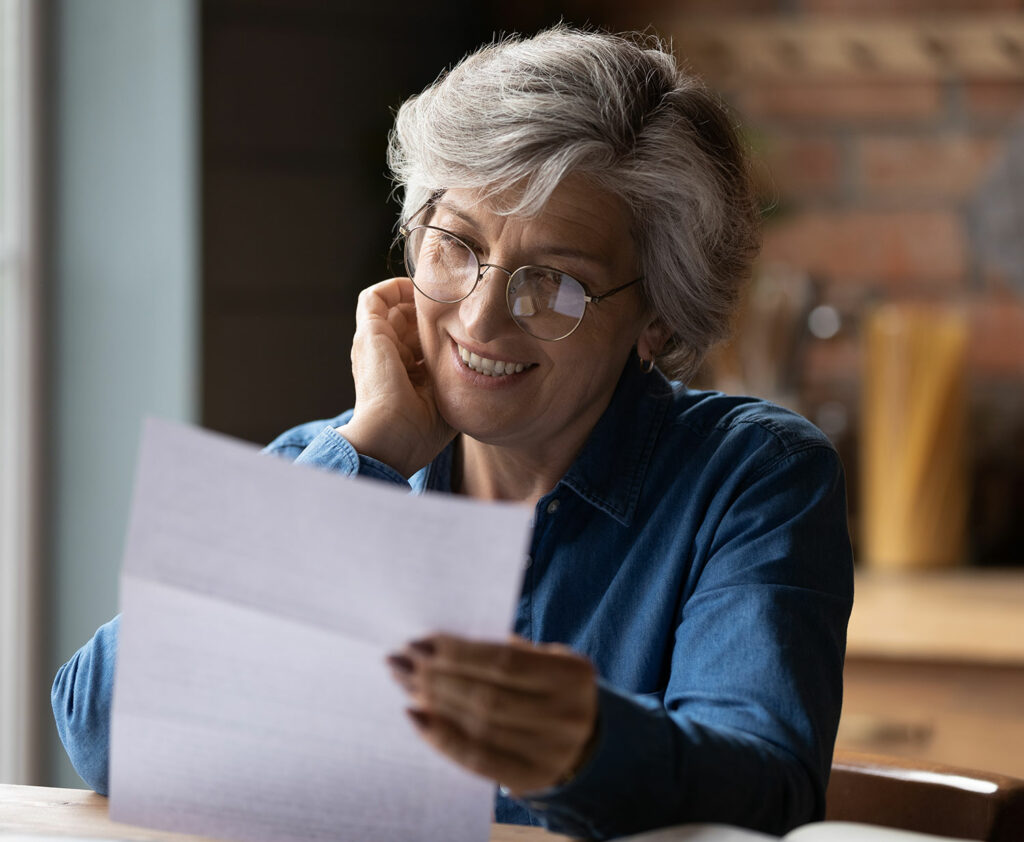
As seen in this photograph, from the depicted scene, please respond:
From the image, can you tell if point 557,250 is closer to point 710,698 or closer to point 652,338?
point 652,338

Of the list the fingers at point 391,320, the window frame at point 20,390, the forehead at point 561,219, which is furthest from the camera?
the window frame at point 20,390

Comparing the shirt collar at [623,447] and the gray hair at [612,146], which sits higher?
the gray hair at [612,146]

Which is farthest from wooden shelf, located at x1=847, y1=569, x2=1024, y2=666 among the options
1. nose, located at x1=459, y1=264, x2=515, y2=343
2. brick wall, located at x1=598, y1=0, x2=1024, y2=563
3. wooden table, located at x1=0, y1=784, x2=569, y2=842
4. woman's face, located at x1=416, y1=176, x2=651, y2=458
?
wooden table, located at x1=0, y1=784, x2=569, y2=842

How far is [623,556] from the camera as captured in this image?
118 cm

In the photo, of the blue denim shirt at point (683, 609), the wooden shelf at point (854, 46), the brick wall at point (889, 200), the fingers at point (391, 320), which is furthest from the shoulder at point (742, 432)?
the wooden shelf at point (854, 46)

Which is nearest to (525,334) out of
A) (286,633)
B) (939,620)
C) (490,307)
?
(490,307)

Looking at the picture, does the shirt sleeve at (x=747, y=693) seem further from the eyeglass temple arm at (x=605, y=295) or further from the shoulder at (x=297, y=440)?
the shoulder at (x=297, y=440)

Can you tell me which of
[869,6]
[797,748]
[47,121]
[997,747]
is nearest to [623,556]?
[797,748]

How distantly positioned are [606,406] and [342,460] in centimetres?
29

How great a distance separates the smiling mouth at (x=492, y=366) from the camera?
1.17 metres

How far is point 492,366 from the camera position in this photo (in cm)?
117

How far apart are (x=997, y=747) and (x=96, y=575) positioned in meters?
1.49

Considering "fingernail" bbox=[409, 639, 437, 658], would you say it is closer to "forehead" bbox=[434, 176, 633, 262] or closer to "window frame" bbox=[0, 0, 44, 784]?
"forehead" bbox=[434, 176, 633, 262]

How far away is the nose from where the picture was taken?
44.3 inches
